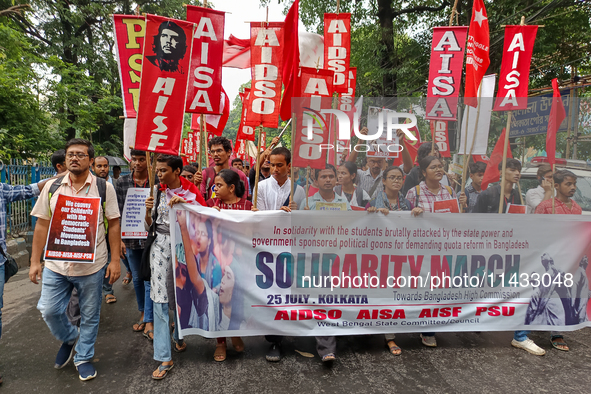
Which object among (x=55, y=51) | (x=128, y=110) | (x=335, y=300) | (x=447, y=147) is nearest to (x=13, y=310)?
(x=128, y=110)

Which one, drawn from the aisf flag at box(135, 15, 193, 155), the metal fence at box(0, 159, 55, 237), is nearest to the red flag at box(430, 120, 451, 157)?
the aisf flag at box(135, 15, 193, 155)

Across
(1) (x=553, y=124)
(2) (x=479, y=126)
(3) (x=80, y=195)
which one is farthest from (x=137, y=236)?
(1) (x=553, y=124)

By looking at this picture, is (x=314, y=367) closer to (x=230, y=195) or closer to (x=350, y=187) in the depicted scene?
(x=350, y=187)

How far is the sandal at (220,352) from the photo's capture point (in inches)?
134

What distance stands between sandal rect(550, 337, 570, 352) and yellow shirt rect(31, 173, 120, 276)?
4.31 m

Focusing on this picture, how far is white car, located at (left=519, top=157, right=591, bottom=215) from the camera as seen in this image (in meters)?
3.70

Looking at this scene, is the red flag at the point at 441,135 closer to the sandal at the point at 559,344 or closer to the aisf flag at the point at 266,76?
the aisf flag at the point at 266,76

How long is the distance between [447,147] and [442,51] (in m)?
2.81

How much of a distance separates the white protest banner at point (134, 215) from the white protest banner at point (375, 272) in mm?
966

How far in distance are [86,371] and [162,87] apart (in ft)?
8.15

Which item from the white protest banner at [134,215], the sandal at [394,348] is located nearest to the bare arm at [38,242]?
the white protest banner at [134,215]

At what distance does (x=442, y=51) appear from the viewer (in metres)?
5.71

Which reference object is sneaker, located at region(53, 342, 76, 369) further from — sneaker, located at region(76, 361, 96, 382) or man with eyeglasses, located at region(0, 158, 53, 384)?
man with eyeglasses, located at region(0, 158, 53, 384)

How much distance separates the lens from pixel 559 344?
368 centimetres
